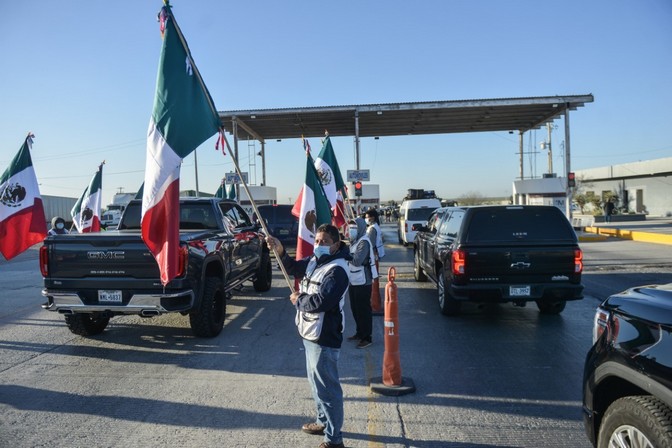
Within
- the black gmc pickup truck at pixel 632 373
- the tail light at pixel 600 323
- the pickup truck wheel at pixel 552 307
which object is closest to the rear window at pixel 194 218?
the pickup truck wheel at pixel 552 307

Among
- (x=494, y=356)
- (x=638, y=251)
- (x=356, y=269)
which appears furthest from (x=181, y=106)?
(x=638, y=251)

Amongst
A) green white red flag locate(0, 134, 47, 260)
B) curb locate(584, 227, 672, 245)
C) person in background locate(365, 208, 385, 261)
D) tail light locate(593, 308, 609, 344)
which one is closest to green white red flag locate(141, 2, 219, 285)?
tail light locate(593, 308, 609, 344)

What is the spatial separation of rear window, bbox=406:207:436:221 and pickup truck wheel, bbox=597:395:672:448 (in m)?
16.9

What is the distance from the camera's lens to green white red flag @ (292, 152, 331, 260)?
6883 millimetres

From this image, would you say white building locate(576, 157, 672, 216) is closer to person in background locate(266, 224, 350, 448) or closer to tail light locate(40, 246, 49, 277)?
person in background locate(266, 224, 350, 448)

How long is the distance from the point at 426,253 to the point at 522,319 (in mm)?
2552

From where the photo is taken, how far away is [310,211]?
6.93 m

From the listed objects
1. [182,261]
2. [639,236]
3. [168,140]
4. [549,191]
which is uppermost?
[549,191]

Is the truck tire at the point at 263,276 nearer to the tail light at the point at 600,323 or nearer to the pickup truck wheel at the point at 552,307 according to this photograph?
the pickup truck wheel at the point at 552,307

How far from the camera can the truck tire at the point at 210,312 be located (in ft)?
22.3

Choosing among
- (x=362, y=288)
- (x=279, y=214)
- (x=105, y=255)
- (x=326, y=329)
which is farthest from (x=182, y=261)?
(x=279, y=214)

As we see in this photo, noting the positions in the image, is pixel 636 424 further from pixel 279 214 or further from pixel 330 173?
pixel 279 214

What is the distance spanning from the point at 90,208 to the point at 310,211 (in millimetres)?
6995

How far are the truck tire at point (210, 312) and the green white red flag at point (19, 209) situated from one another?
3284 millimetres
